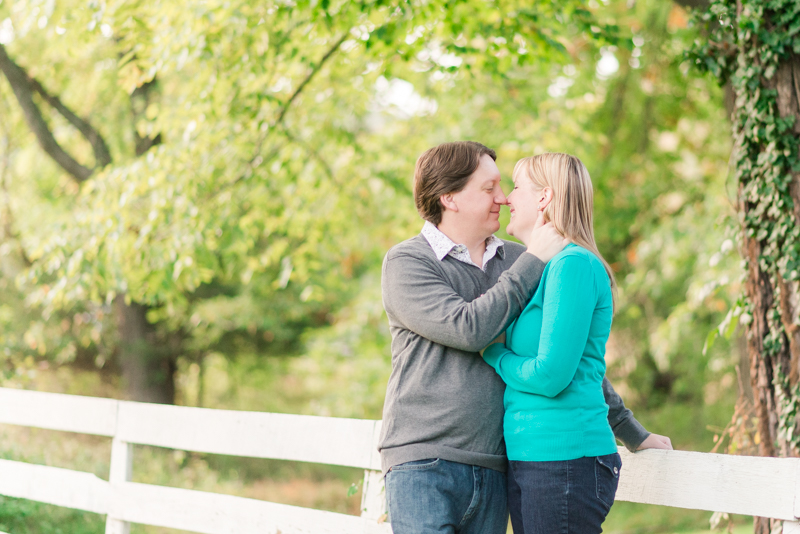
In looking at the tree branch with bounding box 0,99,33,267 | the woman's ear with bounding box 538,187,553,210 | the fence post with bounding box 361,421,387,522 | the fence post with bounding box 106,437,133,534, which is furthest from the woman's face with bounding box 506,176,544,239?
the tree branch with bounding box 0,99,33,267

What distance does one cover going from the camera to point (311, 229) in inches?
283

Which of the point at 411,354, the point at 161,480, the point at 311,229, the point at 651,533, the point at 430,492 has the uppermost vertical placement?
the point at 411,354

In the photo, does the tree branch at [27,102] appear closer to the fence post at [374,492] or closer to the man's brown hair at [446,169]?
the fence post at [374,492]

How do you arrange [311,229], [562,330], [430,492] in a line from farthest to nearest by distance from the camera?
1. [311,229]
2. [430,492]
3. [562,330]

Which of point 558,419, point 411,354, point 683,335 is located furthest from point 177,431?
point 683,335

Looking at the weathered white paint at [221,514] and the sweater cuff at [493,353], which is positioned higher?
the sweater cuff at [493,353]

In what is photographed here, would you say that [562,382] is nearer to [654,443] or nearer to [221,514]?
[654,443]

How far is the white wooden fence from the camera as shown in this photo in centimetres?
209

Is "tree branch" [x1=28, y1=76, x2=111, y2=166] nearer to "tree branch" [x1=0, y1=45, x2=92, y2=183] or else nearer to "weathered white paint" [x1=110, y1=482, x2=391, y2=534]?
"tree branch" [x1=0, y1=45, x2=92, y2=183]

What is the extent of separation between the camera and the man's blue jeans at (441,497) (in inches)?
75.9

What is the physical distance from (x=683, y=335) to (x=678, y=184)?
200 centimetres

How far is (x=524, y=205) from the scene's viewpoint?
206 cm

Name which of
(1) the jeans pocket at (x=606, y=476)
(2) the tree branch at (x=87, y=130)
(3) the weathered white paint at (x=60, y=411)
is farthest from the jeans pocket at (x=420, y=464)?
(2) the tree branch at (x=87, y=130)

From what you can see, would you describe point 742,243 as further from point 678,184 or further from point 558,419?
point 678,184
